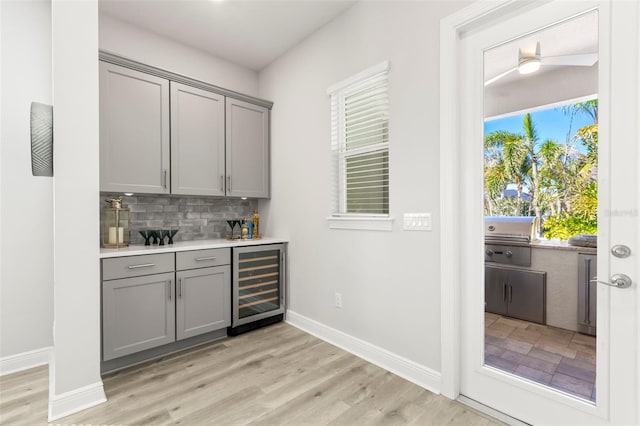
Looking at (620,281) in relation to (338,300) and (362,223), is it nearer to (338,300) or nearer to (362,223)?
(362,223)

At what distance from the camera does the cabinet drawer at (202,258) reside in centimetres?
255

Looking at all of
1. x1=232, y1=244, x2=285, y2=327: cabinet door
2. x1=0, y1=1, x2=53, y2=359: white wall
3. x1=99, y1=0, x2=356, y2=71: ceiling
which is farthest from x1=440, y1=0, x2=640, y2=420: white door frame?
x1=0, y1=1, x2=53, y2=359: white wall

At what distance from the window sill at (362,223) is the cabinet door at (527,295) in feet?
2.73

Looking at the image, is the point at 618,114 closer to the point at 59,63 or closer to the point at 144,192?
the point at 59,63

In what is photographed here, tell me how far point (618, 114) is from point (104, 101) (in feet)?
10.7

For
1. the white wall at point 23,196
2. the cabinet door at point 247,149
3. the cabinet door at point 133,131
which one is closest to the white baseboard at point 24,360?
the white wall at point 23,196

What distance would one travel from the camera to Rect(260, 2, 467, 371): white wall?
2.05 meters

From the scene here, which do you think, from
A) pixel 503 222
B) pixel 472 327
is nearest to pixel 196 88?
pixel 503 222

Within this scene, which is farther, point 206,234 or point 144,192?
point 206,234

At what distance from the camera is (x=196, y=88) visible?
292 centimetres

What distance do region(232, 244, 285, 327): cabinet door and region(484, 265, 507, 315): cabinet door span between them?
1.98 meters

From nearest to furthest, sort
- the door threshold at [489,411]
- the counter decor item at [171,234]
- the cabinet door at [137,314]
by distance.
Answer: the door threshold at [489,411]
the cabinet door at [137,314]
the counter decor item at [171,234]

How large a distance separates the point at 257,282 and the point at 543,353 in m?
2.31

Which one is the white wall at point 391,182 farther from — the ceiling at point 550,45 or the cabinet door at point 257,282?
the ceiling at point 550,45
